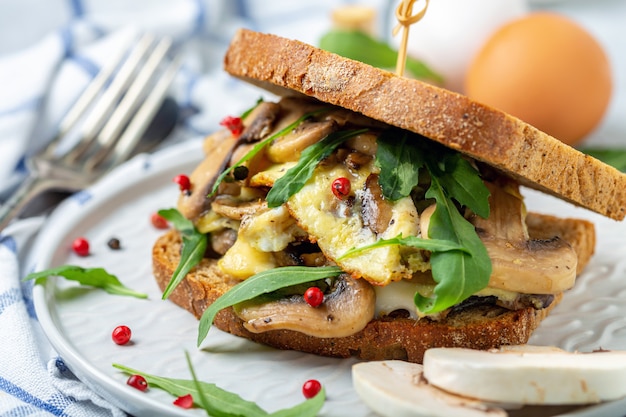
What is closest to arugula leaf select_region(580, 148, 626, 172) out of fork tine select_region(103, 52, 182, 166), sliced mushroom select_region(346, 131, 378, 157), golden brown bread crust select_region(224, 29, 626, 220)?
golden brown bread crust select_region(224, 29, 626, 220)

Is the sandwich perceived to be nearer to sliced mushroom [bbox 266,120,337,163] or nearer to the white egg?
sliced mushroom [bbox 266,120,337,163]

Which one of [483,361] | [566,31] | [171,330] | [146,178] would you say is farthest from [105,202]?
[566,31]

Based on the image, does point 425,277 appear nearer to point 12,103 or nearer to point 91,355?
point 91,355

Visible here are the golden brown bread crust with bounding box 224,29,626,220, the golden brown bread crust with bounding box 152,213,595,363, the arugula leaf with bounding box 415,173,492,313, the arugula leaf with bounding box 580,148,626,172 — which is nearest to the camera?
the arugula leaf with bounding box 415,173,492,313

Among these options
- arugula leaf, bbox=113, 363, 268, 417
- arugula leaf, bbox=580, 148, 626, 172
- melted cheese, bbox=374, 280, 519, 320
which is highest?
arugula leaf, bbox=580, 148, 626, 172

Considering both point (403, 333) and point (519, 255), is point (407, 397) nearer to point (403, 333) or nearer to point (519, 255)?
point (403, 333)

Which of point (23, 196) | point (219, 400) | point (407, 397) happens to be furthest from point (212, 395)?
point (23, 196)
